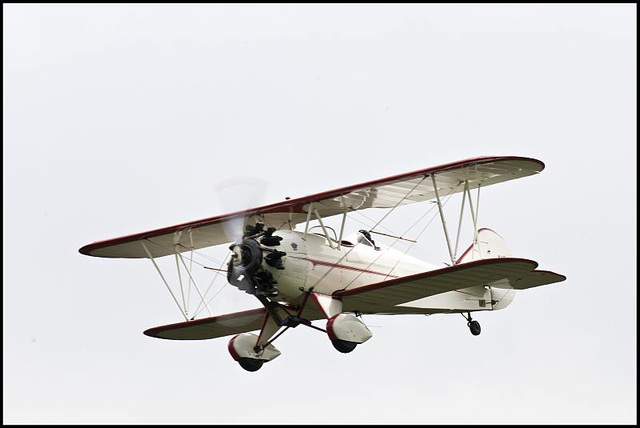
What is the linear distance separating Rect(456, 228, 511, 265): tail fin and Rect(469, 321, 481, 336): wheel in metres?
1.49

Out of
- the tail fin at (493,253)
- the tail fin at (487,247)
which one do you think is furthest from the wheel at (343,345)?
the tail fin at (487,247)

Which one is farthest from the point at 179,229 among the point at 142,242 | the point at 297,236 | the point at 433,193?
the point at 433,193

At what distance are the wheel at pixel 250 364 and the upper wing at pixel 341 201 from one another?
8.65ft

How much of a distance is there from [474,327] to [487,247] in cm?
195

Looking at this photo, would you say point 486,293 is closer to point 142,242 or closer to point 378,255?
point 378,255

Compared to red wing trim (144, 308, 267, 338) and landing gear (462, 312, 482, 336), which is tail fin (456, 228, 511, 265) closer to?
landing gear (462, 312, 482, 336)

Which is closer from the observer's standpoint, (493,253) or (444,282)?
(444,282)

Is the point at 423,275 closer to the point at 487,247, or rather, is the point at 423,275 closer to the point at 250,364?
the point at 250,364

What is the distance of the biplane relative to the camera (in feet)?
75.9

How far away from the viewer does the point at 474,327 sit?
27.0 metres

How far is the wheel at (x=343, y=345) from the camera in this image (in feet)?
75.9

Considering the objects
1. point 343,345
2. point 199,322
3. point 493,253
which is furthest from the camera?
point 493,253

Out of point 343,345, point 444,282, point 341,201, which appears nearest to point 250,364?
point 343,345

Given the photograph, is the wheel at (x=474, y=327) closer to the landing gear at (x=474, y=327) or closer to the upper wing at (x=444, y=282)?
the landing gear at (x=474, y=327)
